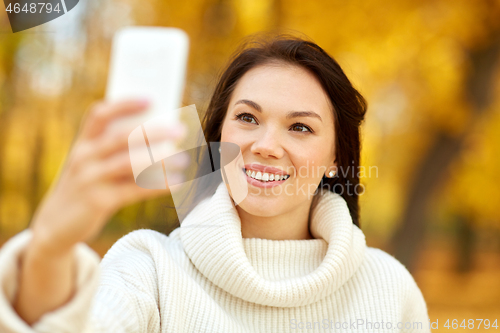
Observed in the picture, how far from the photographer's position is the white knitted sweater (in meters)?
1.54

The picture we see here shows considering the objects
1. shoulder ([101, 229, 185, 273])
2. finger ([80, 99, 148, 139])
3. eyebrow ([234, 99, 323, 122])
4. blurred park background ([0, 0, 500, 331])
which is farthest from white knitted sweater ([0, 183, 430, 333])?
blurred park background ([0, 0, 500, 331])

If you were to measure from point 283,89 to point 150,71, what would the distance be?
100 cm

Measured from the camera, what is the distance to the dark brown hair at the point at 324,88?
1942 millimetres

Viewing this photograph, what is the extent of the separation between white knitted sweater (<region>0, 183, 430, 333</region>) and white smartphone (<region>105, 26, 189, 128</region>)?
0.69m

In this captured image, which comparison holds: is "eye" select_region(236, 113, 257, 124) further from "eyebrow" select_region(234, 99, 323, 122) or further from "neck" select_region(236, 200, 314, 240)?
"neck" select_region(236, 200, 314, 240)

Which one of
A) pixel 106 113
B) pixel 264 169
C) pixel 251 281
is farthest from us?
pixel 264 169

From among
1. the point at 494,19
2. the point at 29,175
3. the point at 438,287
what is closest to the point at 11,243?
the point at 494,19

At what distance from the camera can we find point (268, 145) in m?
1.71

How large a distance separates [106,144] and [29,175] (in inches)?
248

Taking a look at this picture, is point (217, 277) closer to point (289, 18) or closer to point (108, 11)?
point (289, 18)

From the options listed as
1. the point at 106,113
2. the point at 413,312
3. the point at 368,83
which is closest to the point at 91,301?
the point at 106,113

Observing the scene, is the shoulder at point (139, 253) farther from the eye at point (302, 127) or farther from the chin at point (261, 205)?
the eye at point (302, 127)

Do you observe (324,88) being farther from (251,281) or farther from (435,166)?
(435,166)

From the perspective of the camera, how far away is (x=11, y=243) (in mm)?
892
